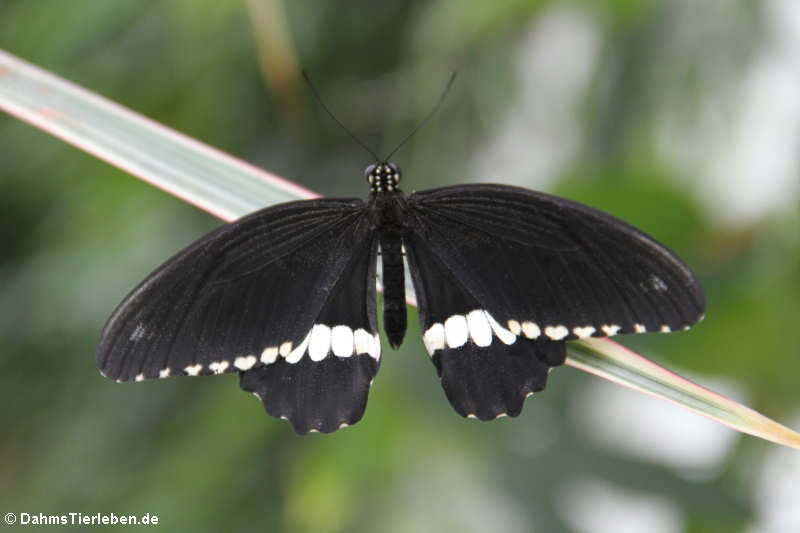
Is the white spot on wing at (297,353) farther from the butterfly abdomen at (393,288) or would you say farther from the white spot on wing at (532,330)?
the white spot on wing at (532,330)

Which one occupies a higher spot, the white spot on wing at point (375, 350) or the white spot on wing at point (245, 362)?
the white spot on wing at point (245, 362)

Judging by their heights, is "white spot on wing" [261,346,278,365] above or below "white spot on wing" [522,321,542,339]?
above

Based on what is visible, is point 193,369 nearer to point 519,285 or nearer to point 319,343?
point 319,343

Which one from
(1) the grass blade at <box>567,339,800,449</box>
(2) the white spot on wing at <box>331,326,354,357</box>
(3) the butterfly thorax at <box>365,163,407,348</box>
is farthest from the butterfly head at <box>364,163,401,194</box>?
(1) the grass blade at <box>567,339,800,449</box>

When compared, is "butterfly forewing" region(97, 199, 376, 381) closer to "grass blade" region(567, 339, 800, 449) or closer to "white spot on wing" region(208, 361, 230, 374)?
"white spot on wing" region(208, 361, 230, 374)

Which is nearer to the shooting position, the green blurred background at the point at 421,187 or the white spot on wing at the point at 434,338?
the white spot on wing at the point at 434,338

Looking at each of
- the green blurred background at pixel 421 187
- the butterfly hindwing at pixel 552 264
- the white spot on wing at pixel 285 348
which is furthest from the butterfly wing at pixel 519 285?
the green blurred background at pixel 421 187

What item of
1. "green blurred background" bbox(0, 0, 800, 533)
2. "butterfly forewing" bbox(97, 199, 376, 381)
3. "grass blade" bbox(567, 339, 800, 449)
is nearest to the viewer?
"grass blade" bbox(567, 339, 800, 449)

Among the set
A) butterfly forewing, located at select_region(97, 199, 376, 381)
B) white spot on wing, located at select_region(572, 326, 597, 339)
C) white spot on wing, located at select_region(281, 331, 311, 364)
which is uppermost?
butterfly forewing, located at select_region(97, 199, 376, 381)
